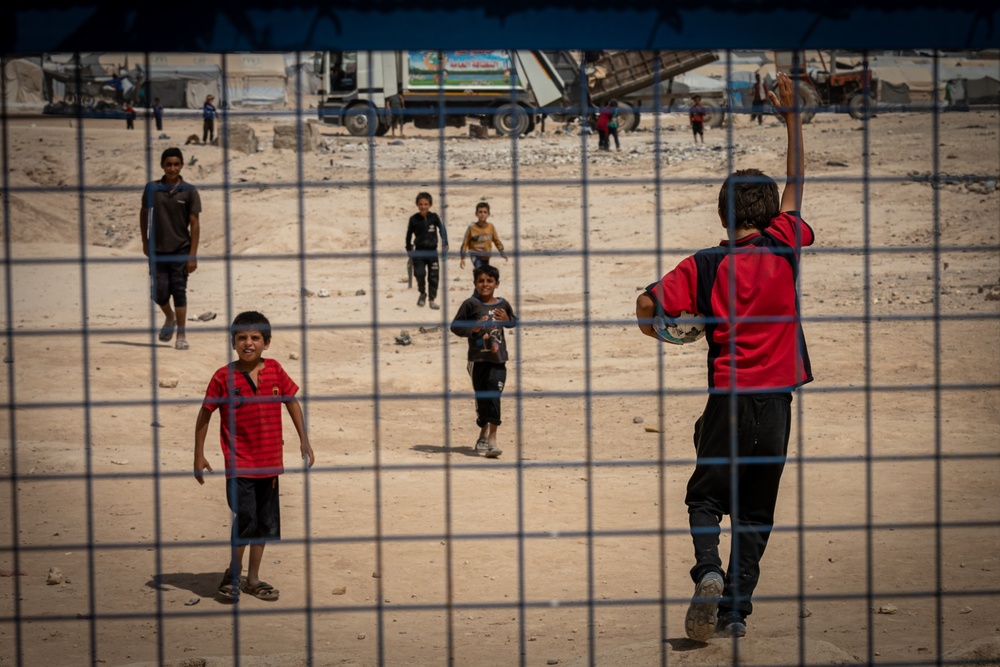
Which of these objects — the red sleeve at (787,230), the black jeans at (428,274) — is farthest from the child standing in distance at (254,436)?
the black jeans at (428,274)

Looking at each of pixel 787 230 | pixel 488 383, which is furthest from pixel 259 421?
pixel 488 383

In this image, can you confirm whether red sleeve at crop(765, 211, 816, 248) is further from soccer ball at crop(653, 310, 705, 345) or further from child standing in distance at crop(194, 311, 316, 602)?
child standing in distance at crop(194, 311, 316, 602)

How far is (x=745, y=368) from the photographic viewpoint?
4.34m

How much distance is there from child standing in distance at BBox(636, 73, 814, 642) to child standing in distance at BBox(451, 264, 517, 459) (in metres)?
3.72

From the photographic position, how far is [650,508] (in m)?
7.81

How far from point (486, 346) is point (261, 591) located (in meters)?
→ 3.07

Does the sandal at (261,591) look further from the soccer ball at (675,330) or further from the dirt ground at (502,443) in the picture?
the soccer ball at (675,330)

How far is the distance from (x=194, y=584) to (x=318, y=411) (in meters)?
4.55

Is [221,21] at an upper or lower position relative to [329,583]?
upper

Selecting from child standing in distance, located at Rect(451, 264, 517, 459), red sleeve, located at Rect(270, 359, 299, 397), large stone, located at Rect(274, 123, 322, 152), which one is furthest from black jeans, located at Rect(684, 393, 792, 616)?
large stone, located at Rect(274, 123, 322, 152)

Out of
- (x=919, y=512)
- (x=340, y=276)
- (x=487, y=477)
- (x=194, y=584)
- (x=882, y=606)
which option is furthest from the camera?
(x=340, y=276)

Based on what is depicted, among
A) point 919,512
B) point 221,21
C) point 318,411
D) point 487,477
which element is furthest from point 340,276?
point 221,21

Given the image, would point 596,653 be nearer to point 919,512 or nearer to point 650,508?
point 650,508

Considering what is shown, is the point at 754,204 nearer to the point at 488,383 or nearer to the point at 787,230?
the point at 787,230
